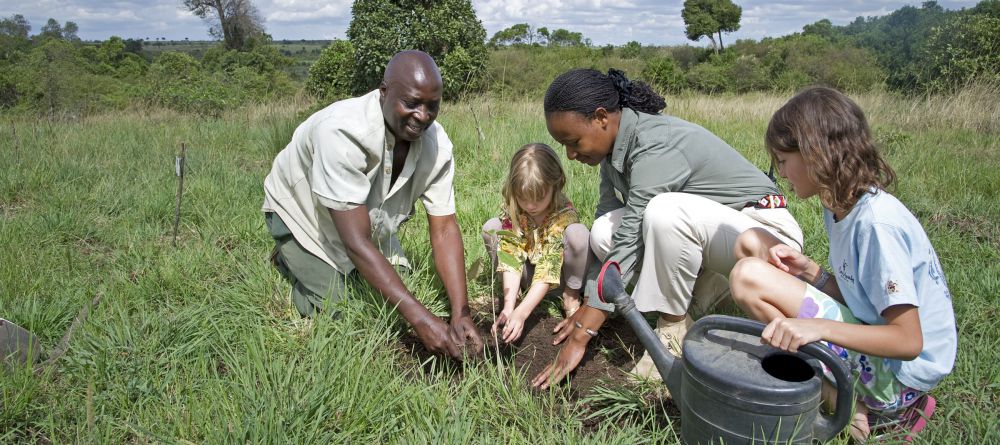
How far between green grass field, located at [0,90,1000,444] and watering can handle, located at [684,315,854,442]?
43 cm

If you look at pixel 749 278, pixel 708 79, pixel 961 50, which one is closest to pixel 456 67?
pixel 961 50

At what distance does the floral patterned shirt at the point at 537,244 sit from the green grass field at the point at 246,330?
39cm

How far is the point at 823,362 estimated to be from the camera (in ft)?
5.25

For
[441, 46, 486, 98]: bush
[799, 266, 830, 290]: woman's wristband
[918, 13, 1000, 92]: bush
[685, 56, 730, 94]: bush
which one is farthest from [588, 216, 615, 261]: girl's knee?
[685, 56, 730, 94]: bush

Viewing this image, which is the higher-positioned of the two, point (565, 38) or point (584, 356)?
point (565, 38)

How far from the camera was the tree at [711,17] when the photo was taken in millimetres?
30062

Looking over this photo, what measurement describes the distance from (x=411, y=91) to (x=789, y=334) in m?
1.55

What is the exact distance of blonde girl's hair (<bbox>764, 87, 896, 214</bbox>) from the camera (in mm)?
1809

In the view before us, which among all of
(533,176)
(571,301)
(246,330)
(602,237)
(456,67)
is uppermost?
(456,67)

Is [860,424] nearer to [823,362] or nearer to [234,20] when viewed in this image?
[823,362]

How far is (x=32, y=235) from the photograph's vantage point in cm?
355

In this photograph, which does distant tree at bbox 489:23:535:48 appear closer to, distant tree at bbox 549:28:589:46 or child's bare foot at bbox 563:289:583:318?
distant tree at bbox 549:28:589:46

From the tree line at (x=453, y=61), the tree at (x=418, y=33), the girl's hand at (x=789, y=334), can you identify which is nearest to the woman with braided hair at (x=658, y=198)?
the girl's hand at (x=789, y=334)

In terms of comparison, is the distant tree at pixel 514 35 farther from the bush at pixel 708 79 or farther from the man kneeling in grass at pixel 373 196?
the man kneeling in grass at pixel 373 196
